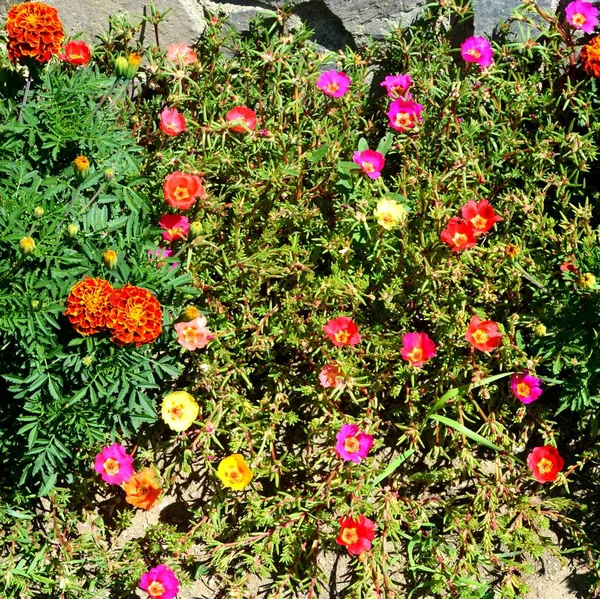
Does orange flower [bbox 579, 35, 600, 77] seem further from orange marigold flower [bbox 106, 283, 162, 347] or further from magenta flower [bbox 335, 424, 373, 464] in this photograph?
orange marigold flower [bbox 106, 283, 162, 347]

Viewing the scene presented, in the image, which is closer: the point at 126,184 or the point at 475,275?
the point at 126,184

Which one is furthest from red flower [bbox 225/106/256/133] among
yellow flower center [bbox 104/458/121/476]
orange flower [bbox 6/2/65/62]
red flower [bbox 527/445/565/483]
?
red flower [bbox 527/445/565/483]

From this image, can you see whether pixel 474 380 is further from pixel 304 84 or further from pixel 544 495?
pixel 304 84

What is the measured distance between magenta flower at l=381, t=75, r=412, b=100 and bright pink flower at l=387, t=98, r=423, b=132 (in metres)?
0.06

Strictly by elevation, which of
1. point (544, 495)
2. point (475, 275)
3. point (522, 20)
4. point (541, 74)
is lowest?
point (544, 495)

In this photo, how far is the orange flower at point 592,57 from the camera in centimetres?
339

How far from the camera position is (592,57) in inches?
134

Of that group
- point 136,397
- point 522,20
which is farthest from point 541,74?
point 136,397

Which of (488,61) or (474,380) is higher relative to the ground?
(488,61)

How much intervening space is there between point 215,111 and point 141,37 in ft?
1.74

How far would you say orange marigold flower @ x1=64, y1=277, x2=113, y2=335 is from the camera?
244 centimetres

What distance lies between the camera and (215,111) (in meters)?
3.61

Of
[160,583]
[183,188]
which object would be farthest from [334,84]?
[160,583]

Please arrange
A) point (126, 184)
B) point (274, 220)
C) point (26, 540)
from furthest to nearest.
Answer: point (274, 220) < point (126, 184) < point (26, 540)
